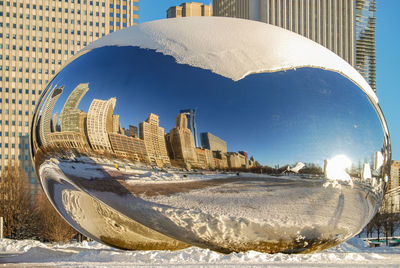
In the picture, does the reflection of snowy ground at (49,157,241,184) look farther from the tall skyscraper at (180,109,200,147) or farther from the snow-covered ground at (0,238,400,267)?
the snow-covered ground at (0,238,400,267)

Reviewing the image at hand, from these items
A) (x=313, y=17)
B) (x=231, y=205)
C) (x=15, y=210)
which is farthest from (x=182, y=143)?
(x=313, y=17)

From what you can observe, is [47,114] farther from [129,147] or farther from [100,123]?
[129,147]

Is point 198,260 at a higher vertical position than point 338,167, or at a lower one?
lower

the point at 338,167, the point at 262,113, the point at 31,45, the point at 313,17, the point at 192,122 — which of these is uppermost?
the point at 313,17

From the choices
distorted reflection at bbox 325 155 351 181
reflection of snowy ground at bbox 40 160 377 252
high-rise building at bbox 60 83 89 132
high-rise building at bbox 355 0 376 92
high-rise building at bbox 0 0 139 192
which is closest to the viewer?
reflection of snowy ground at bbox 40 160 377 252

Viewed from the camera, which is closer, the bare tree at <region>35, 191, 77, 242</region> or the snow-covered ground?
the snow-covered ground

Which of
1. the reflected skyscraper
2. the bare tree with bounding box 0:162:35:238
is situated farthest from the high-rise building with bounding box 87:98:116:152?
the bare tree with bounding box 0:162:35:238
